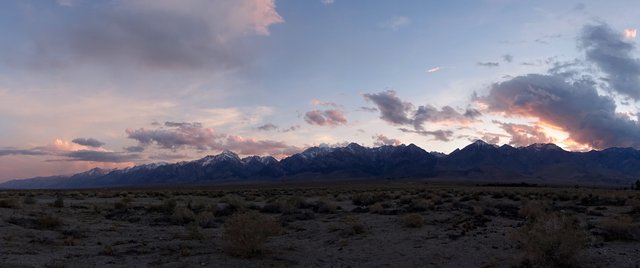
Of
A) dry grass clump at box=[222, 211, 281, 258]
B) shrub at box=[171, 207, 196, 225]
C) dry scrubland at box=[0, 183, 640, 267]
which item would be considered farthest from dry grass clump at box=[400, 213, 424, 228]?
shrub at box=[171, 207, 196, 225]

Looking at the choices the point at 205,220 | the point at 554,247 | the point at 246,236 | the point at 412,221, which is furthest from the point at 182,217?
the point at 554,247

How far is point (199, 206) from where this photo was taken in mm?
33000

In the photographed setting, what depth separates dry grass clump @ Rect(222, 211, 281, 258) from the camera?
1666cm

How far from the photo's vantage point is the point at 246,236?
16703 millimetres

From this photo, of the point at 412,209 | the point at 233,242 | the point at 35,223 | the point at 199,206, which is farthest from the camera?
the point at 199,206

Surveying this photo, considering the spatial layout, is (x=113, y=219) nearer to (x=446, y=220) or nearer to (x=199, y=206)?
(x=199, y=206)

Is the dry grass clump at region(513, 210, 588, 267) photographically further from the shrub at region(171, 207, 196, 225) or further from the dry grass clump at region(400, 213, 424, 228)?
the shrub at region(171, 207, 196, 225)

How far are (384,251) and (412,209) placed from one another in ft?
40.6

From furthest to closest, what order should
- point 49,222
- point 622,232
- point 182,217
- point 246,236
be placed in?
point 182,217, point 49,222, point 622,232, point 246,236

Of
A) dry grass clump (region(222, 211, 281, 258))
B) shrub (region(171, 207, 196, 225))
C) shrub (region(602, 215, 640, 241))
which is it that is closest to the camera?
dry grass clump (region(222, 211, 281, 258))

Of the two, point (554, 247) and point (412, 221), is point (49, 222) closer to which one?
point (412, 221)

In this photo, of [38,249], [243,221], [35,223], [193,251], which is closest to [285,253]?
[243,221]

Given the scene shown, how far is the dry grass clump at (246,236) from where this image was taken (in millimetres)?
16656

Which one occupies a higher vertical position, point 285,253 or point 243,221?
point 243,221
